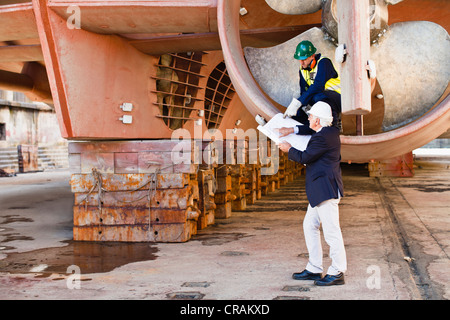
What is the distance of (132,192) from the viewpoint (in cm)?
597

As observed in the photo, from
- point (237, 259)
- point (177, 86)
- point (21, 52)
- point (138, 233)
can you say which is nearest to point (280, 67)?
point (237, 259)

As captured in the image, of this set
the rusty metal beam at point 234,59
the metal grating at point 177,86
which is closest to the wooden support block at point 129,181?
the metal grating at point 177,86

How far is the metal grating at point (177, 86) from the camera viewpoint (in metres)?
6.81

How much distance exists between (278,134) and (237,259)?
1494mm

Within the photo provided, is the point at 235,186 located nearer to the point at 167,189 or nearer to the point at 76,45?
the point at 167,189

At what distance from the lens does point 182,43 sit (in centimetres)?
601

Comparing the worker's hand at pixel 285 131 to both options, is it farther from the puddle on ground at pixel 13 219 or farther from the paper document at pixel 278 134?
the puddle on ground at pixel 13 219

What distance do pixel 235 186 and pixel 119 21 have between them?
382cm

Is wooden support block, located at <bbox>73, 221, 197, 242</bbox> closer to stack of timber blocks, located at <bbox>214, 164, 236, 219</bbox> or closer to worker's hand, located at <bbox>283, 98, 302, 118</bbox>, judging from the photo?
stack of timber blocks, located at <bbox>214, 164, 236, 219</bbox>

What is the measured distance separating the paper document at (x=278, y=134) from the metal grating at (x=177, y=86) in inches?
103

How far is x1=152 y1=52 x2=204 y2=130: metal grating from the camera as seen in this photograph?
6809mm
